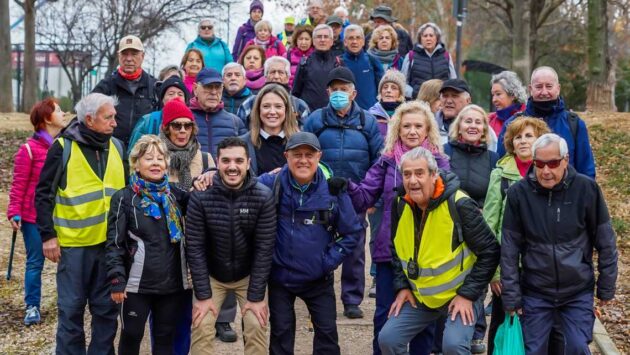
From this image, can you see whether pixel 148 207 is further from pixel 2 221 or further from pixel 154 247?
pixel 2 221

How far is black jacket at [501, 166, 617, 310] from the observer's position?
17.3ft

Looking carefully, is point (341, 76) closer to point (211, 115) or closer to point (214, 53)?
point (211, 115)

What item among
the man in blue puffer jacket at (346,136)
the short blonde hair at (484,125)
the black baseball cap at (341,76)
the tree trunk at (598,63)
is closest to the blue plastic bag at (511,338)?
the short blonde hair at (484,125)

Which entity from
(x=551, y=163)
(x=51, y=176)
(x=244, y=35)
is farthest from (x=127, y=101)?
(x=244, y=35)

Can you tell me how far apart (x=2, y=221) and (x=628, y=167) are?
10181mm

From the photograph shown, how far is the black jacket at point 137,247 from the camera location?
220 inches

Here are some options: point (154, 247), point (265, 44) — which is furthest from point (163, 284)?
point (265, 44)

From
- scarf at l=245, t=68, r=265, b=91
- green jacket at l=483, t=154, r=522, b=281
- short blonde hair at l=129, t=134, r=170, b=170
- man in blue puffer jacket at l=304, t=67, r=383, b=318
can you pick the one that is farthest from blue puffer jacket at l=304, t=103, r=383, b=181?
scarf at l=245, t=68, r=265, b=91

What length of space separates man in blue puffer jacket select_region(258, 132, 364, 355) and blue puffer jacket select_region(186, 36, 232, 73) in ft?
17.8

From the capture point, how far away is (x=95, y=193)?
5996 millimetres

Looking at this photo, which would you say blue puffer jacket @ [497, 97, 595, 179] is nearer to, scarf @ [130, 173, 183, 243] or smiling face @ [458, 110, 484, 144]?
smiling face @ [458, 110, 484, 144]

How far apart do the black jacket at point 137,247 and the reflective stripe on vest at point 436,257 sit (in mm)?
1638

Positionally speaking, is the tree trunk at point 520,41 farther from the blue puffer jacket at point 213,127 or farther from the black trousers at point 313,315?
the black trousers at point 313,315

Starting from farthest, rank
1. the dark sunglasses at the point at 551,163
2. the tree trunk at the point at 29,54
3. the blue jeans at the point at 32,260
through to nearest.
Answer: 1. the tree trunk at the point at 29,54
2. the blue jeans at the point at 32,260
3. the dark sunglasses at the point at 551,163
